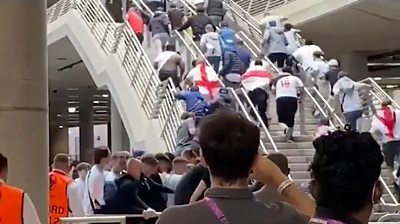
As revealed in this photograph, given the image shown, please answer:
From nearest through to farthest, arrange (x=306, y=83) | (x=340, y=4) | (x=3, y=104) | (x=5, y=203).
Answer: (x=5, y=203)
(x=3, y=104)
(x=306, y=83)
(x=340, y=4)

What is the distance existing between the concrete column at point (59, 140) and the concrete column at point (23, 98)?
1604 inches

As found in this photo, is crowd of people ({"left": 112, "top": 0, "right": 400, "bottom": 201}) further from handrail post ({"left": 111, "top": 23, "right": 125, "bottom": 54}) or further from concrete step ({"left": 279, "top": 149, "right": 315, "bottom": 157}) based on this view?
handrail post ({"left": 111, "top": 23, "right": 125, "bottom": 54})

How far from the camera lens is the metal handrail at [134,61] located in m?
15.6

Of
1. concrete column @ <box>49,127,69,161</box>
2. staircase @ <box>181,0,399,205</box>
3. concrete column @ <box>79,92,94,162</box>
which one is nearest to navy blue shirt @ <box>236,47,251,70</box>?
staircase @ <box>181,0,399,205</box>

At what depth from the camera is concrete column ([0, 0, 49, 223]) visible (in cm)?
657

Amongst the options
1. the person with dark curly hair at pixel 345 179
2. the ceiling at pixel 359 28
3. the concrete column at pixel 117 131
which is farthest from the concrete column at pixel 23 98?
the concrete column at pixel 117 131

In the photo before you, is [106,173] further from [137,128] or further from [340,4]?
[340,4]

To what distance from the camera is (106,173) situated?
372 inches

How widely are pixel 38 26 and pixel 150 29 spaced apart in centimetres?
1256

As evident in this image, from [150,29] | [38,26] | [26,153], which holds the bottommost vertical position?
[26,153]

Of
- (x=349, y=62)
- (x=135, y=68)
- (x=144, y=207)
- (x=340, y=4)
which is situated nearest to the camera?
(x=144, y=207)

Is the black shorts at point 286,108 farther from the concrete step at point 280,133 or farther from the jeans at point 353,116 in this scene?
the jeans at point 353,116

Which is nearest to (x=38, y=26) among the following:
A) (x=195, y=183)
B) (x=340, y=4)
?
(x=195, y=183)

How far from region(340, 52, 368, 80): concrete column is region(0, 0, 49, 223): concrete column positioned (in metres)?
21.2
